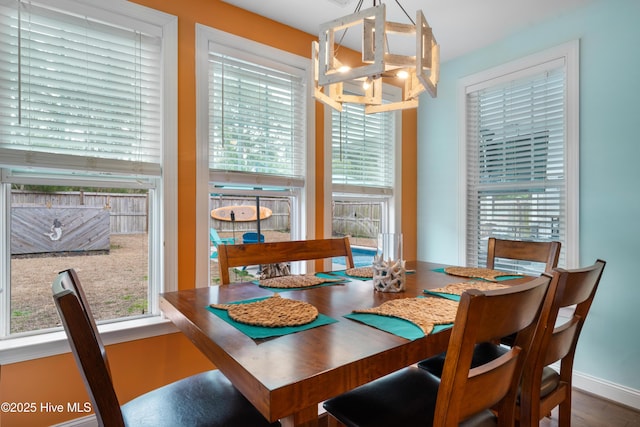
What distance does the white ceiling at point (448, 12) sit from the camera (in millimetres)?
2309

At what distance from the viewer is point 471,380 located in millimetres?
804

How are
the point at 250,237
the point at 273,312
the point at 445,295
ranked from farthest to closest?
the point at 250,237
the point at 445,295
the point at 273,312

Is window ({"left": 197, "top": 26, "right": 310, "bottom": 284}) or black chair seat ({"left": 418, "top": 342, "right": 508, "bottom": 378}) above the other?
window ({"left": 197, "top": 26, "right": 310, "bottom": 284})

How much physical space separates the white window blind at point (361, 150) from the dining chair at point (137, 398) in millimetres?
1942

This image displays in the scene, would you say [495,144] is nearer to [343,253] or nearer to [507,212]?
[507,212]

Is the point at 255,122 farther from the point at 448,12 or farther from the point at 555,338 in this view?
the point at 555,338

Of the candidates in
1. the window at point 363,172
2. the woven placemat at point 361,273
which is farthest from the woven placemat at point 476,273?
the window at point 363,172

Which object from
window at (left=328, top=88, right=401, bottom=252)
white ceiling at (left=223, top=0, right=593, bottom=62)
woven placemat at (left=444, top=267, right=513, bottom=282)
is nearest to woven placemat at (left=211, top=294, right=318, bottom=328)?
woven placemat at (left=444, top=267, right=513, bottom=282)

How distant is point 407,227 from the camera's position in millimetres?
3420

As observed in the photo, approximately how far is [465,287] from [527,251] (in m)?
0.85

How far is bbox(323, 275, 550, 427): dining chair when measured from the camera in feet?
2.41

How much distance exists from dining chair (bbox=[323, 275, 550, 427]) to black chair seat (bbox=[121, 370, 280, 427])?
313 mm

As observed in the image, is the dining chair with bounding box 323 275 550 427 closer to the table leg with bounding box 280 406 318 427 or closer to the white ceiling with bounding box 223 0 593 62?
the table leg with bounding box 280 406 318 427

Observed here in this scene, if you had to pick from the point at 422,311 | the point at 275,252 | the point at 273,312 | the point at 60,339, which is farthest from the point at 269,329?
the point at 60,339
